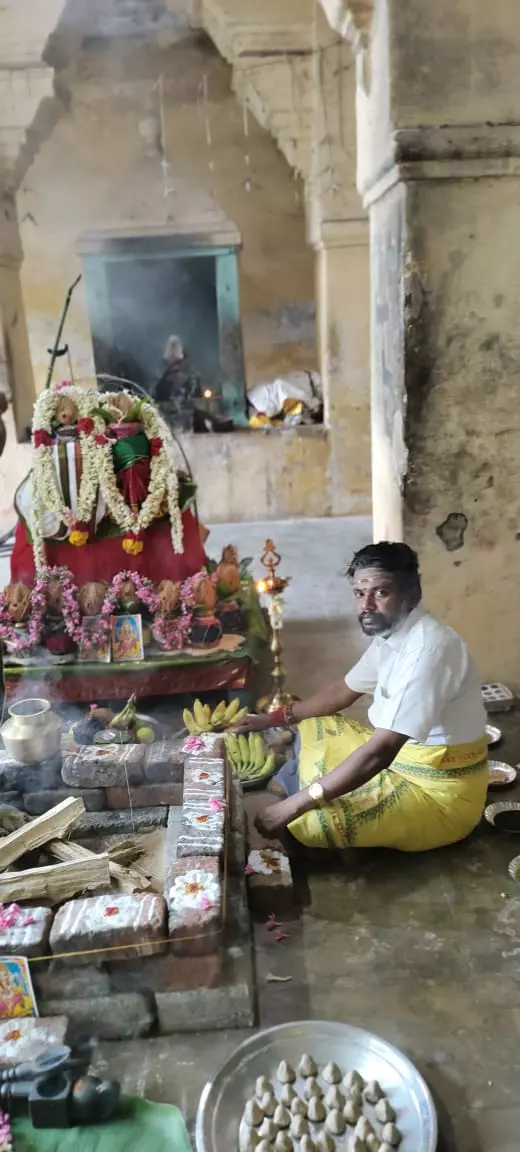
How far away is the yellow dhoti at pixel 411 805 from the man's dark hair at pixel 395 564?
604mm

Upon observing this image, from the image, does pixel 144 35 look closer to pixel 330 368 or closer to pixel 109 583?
pixel 330 368

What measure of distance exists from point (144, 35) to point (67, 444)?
666cm

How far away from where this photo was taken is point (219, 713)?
4.52 meters

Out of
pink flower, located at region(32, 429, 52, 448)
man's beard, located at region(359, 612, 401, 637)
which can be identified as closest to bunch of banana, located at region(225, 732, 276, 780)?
man's beard, located at region(359, 612, 401, 637)

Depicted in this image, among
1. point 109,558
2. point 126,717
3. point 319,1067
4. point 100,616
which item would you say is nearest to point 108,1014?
point 319,1067

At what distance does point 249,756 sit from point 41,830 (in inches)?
48.5

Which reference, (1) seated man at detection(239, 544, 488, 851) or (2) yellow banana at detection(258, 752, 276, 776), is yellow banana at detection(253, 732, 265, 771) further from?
(1) seated man at detection(239, 544, 488, 851)

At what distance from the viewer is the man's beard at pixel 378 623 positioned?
3.21m

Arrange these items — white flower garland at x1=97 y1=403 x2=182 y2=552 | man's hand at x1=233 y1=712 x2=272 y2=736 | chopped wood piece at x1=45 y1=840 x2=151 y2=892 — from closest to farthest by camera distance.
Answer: chopped wood piece at x1=45 y1=840 x2=151 y2=892
man's hand at x1=233 y1=712 x2=272 y2=736
white flower garland at x1=97 y1=403 x2=182 y2=552

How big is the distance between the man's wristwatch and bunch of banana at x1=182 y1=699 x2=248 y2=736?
116 cm

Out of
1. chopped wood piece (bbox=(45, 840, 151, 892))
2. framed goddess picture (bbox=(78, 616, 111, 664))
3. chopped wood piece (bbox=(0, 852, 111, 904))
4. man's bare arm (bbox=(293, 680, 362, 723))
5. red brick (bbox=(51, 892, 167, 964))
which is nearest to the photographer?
red brick (bbox=(51, 892, 167, 964))

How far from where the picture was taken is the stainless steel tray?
2.28 metres

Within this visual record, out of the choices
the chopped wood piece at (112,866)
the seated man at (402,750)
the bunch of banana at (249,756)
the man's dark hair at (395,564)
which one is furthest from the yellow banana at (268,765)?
the man's dark hair at (395,564)

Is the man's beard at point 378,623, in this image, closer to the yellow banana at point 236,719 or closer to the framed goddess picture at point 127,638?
the yellow banana at point 236,719
